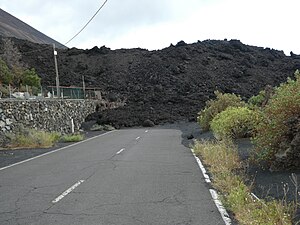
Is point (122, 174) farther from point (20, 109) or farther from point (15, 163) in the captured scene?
point (20, 109)

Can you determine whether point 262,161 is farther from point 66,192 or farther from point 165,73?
point 165,73

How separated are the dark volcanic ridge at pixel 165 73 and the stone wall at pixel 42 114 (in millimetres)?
5030

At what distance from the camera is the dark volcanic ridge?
196 ft

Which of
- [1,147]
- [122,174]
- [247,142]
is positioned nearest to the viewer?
[122,174]

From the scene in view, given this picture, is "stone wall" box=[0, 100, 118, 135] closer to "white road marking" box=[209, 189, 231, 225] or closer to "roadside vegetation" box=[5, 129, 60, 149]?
"roadside vegetation" box=[5, 129, 60, 149]

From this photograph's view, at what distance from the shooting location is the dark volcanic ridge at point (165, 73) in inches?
2356

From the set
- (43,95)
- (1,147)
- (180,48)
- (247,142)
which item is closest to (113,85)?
(180,48)

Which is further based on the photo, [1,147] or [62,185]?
[1,147]

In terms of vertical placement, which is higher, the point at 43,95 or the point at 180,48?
the point at 180,48

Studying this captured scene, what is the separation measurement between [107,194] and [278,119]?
16.6 feet

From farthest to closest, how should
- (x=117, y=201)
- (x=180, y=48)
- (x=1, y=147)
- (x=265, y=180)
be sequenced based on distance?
(x=180, y=48) → (x=1, y=147) → (x=265, y=180) → (x=117, y=201)

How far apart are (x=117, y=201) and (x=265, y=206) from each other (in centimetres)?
306

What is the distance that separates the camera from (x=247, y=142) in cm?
1953

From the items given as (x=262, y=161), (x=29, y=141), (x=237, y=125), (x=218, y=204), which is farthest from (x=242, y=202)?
(x=29, y=141)
